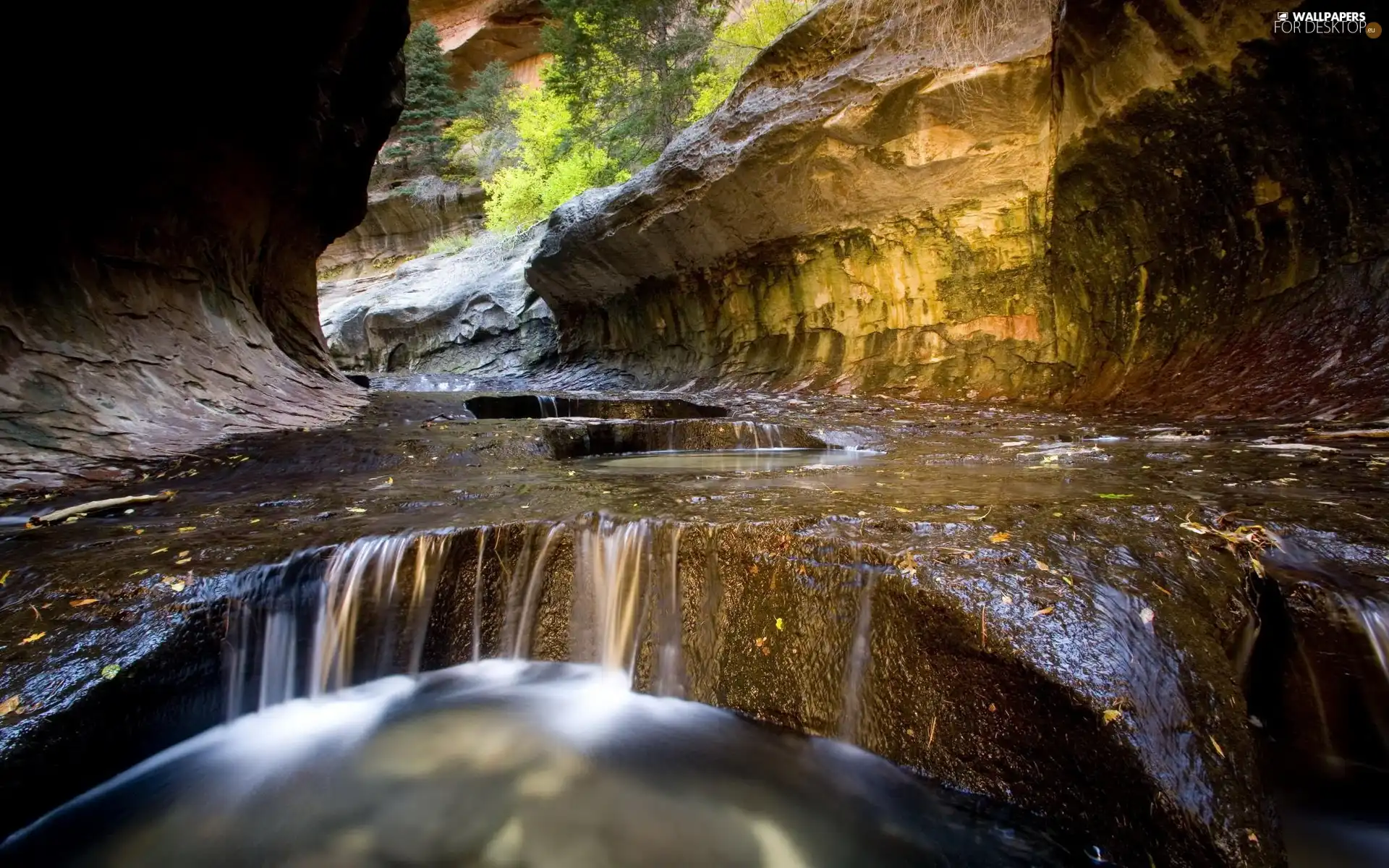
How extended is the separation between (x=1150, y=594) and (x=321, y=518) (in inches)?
143

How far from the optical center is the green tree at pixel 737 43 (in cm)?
1323

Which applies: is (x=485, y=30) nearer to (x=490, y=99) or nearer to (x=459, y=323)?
(x=490, y=99)

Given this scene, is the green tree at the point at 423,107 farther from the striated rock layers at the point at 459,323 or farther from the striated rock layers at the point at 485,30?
the striated rock layers at the point at 459,323

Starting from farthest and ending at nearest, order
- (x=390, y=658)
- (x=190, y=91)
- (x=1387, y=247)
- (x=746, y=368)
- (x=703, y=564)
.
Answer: (x=746, y=368)
(x=190, y=91)
(x=1387, y=247)
(x=390, y=658)
(x=703, y=564)

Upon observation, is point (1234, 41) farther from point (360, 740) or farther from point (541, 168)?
point (541, 168)

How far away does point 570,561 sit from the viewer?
2561mm

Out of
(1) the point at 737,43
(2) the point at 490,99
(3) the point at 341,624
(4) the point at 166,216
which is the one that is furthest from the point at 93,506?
(2) the point at 490,99

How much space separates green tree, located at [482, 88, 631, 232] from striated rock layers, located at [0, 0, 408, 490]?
347 inches

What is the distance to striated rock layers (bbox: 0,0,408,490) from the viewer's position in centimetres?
463

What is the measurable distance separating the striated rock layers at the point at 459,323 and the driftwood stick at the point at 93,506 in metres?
14.3

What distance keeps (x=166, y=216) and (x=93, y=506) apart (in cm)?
463

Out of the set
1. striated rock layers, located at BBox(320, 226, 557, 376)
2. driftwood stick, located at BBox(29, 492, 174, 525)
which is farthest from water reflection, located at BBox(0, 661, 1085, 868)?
striated rock layers, located at BBox(320, 226, 557, 376)

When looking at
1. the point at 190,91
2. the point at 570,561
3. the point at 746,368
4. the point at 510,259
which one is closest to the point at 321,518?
the point at 570,561

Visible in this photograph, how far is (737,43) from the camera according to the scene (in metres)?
13.4
